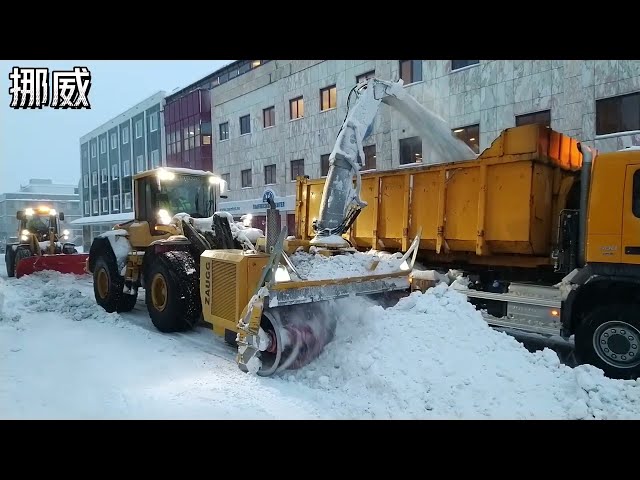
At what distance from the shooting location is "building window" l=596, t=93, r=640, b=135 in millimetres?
11070

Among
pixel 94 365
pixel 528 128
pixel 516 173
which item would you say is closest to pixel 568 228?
pixel 516 173

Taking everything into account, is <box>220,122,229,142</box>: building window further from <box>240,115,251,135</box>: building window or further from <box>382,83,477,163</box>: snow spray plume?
<box>382,83,477,163</box>: snow spray plume

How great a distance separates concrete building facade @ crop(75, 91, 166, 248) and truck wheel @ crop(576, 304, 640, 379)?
19626 millimetres

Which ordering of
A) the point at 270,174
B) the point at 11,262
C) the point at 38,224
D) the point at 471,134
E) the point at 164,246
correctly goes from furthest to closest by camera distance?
the point at 270,174 → the point at 38,224 → the point at 11,262 → the point at 471,134 → the point at 164,246

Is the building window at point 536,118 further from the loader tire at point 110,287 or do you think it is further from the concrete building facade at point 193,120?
the concrete building facade at point 193,120

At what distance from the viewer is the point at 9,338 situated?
6348mm

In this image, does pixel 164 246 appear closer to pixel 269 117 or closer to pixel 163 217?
pixel 163 217

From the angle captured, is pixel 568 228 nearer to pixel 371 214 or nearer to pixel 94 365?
pixel 371 214

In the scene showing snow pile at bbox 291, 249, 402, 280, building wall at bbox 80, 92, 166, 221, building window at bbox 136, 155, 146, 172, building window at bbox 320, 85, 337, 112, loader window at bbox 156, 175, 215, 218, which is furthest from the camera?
building window at bbox 136, 155, 146, 172

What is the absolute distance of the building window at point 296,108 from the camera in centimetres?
2000

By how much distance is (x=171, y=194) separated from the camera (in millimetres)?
8219

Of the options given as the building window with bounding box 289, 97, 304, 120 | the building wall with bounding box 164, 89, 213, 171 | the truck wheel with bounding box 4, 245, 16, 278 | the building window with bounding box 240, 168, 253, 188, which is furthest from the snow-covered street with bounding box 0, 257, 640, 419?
the building wall with bounding box 164, 89, 213, 171

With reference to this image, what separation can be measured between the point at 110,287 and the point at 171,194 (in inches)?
77.4

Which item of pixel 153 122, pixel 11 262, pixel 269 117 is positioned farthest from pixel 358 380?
pixel 153 122
